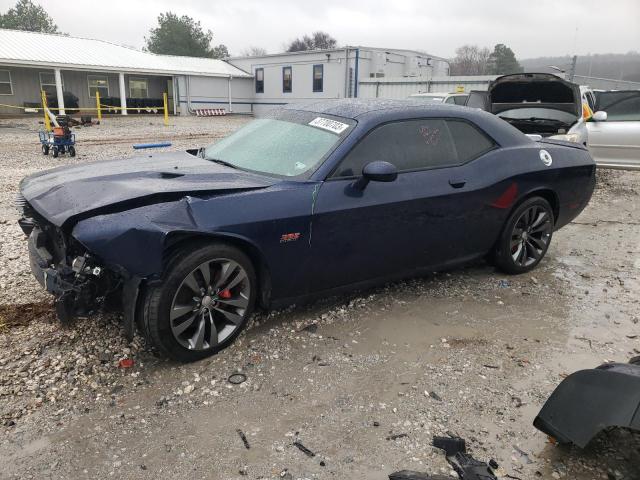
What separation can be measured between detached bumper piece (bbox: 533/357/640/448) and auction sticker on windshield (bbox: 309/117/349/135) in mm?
2272

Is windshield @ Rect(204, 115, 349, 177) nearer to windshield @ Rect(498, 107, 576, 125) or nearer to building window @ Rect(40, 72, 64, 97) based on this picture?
windshield @ Rect(498, 107, 576, 125)

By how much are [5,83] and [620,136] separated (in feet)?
93.0

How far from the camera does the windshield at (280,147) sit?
3.58 metres

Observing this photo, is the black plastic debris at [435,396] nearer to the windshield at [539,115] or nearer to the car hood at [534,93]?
the car hood at [534,93]

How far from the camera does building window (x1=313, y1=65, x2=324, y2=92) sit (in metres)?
28.9

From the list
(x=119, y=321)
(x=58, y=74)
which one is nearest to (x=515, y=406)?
(x=119, y=321)

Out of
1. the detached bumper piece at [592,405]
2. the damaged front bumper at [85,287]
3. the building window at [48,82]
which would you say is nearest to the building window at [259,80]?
the building window at [48,82]

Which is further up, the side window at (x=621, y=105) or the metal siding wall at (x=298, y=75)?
the metal siding wall at (x=298, y=75)

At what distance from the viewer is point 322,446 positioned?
250cm

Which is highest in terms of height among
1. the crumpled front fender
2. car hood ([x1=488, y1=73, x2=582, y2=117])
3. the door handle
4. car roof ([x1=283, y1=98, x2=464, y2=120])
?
car hood ([x1=488, y1=73, x2=582, y2=117])

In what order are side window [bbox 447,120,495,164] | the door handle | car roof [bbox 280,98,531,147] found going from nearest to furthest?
car roof [bbox 280,98,531,147] → the door handle → side window [bbox 447,120,495,164]

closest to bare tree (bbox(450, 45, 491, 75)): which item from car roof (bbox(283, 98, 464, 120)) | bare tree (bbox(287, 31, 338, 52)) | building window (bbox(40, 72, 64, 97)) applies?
bare tree (bbox(287, 31, 338, 52))

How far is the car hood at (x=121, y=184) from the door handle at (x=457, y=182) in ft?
5.04

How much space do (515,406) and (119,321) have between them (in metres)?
2.71
